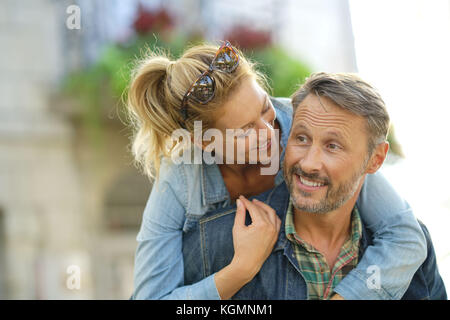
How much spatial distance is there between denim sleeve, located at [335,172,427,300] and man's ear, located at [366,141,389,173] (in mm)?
140

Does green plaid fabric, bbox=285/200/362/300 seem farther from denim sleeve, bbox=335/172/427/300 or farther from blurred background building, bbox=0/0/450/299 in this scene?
blurred background building, bbox=0/0/450/299

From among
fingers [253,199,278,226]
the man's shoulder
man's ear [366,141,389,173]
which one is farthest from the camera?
the man's shoulder

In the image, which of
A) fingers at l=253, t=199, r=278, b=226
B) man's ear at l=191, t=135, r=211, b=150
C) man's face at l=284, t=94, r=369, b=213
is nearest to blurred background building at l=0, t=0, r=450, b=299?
man's ear at l=191, t=135, r=211, b=150

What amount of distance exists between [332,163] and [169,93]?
→ 598mm

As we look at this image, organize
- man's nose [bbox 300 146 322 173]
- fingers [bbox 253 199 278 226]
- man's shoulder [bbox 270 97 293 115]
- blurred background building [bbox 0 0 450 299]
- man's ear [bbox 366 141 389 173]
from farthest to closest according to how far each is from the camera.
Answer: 1. blurred background building [bbox 0 0 450 299]
2. man's shoulder [bbox 270 97 293 115]
3. fingers [bbox 253 199 278 226]
4. man's ear [bbox 366 141 389 173]
5. man's nose [bbox 300 146 322 173]

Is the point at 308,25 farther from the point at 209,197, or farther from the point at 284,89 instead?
the point at 209,197

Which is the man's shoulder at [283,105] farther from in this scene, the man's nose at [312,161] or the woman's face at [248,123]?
the man's nose at [312,161]

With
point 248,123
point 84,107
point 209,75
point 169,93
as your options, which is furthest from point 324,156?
point 84,107

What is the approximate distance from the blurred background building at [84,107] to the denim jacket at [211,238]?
2.90 metres

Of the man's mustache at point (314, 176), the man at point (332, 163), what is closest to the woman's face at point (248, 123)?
the man at point (332, 163)

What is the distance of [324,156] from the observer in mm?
1552

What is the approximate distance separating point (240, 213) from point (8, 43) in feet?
15.1

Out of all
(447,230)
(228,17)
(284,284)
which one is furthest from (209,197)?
(228,17)

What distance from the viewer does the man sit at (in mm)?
1563
